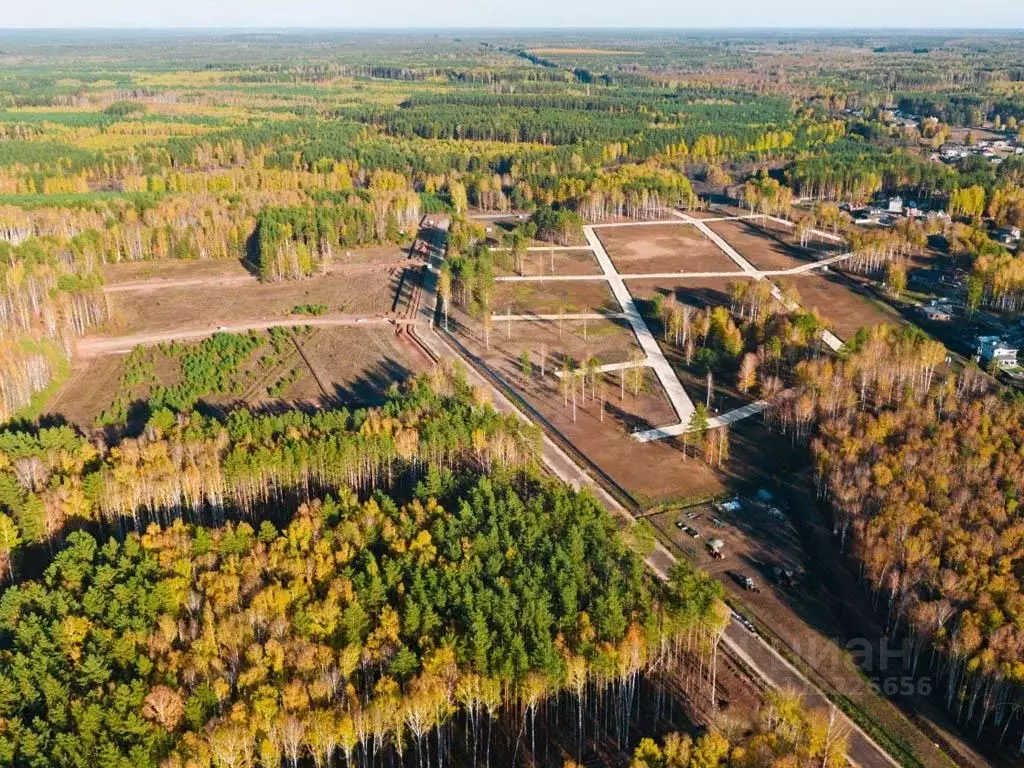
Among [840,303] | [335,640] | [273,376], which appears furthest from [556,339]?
[335,640]

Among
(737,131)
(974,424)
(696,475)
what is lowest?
(696,475)

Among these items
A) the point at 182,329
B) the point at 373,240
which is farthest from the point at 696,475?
the point at 373,240

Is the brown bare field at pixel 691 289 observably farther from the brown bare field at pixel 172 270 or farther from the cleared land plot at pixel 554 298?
the brown bare field at pixel 172 270

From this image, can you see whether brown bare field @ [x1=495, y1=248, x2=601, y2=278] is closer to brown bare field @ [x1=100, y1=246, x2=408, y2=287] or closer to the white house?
brown bare field @ [x1=100, y1=246, x2=408, y2=287]

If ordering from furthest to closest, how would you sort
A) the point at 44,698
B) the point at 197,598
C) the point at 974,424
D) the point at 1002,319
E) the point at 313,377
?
the point at 1002,319, the point at 313,377, the point at 974,424, the point at 197,598, the point at 44,698

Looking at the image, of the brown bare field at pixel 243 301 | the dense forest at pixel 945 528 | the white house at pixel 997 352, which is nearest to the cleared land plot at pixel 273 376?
the brown bare field at pixel 243 301

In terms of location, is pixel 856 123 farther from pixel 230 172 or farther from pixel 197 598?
pixel 197 598
